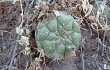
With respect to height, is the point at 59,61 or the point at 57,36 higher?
the point at 57,36

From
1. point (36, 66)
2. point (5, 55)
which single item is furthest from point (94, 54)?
point (5, 55)

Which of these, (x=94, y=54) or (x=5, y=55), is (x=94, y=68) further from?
(x=5, y=55)

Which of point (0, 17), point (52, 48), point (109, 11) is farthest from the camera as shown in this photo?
point (109, 11)
